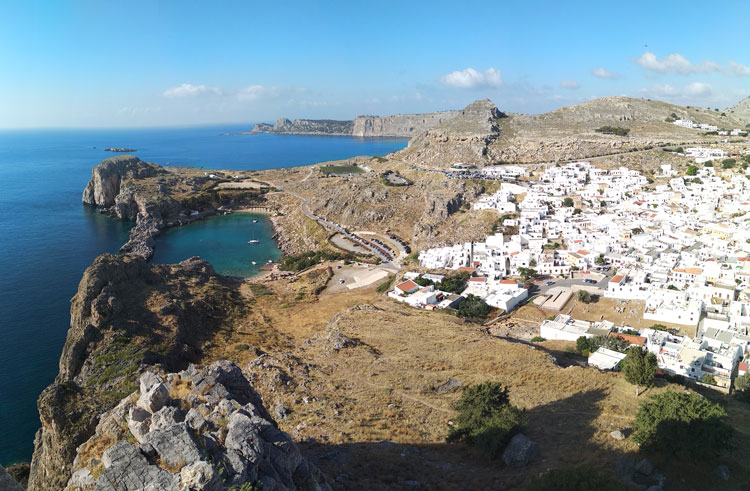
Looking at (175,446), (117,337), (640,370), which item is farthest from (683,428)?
(117,337)

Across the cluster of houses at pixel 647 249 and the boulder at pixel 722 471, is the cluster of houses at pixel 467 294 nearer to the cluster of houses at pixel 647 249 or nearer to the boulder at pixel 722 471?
the cluster of houses at pixel 647 249

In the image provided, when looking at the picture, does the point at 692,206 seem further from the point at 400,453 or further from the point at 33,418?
the point at 33,418

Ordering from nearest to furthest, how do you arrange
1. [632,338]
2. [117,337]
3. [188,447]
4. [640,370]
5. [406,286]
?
[188,447] → [640,370] → [117,337] → [632,338] → [406,286]

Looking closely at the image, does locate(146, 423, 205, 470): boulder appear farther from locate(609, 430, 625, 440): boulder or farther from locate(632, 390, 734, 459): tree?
locate(609, 430, 625, 440): boulder

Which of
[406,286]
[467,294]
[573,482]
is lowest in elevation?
[467,294]

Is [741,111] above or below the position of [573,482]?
above

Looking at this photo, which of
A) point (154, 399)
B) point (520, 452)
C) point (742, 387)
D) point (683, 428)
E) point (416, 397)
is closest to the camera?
point (154, 399)

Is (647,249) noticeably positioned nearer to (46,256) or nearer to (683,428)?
(683,428)

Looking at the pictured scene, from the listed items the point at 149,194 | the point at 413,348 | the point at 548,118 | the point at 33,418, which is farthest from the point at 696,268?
the point at 149,194
